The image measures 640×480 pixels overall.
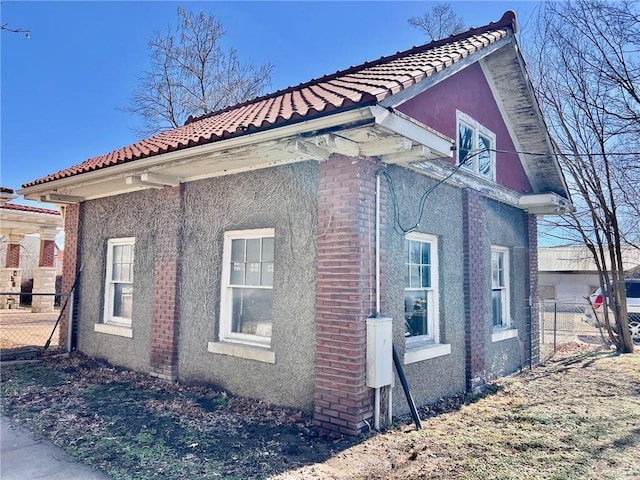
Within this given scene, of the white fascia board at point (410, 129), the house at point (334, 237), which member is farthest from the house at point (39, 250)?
the white fascia board at point (410, 129)

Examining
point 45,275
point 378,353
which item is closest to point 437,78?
point 378,353

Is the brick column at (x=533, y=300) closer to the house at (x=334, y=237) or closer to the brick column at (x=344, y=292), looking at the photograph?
the house at (x=334, y=237)

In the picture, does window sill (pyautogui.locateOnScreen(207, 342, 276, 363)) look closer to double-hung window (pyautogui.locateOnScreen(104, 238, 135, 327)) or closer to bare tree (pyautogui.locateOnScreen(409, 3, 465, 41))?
double-hung window (pyautogui.locateOnScreen(104, 238, 135, 327))

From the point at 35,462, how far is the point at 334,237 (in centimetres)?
391

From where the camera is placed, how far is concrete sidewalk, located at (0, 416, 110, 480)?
406cm

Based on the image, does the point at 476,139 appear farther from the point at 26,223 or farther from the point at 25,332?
the point at 26,223

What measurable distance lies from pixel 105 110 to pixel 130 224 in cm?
1154

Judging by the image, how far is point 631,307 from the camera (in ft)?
49.0

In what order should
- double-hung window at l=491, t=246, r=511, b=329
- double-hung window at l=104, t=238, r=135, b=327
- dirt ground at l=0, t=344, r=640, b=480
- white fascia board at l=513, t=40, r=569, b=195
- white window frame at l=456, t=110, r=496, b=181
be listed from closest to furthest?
dirt ground at l=0, t=344, r=640, b=480 → white window frame at l=456, t=110, r=496, b=181 → white fascia board at l=513, t=40, r=569, b=195 → double-hung window at l=104, t=238, r=135, b=327 → double-hung window at l=491, t=246, r=511, b=329

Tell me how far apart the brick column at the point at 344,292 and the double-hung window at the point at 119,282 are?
490cm

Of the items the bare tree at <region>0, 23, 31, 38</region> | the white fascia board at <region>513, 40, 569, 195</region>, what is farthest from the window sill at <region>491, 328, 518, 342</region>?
the bare tree at <region>0, 23, 31, 38</region>

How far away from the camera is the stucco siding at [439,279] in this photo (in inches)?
235

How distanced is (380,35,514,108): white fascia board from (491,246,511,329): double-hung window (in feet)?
12.9

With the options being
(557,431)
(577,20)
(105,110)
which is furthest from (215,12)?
(557,431)
